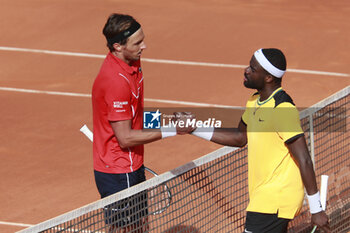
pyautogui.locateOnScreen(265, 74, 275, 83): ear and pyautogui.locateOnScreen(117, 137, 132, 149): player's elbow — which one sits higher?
pyautogui.locateOnScreen(265, 74, 275, 83): ear

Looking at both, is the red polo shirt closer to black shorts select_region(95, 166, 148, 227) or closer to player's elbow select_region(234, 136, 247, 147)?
black shorts select_region(95, 166, 148, 227)

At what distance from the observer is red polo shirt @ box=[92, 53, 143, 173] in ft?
20.7

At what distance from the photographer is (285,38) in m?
16.4

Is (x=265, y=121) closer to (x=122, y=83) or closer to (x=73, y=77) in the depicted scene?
(x=122, y=83)

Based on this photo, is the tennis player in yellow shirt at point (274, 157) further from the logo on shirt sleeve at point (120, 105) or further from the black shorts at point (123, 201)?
the logo on shirt sleeve at point (120, 105)

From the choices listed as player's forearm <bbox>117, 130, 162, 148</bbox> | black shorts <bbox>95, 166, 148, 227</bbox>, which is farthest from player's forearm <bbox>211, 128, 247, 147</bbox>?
black shorts <bbox>95, 166, 148, 227</bbox>

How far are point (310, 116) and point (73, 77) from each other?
26.7 ft

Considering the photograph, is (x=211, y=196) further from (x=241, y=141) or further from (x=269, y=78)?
(x=269, y=78)

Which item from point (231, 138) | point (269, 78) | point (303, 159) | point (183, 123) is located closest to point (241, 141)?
point (231, 138)

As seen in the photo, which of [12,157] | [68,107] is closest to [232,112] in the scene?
[68,107]

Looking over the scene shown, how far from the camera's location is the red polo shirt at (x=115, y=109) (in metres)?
6.32

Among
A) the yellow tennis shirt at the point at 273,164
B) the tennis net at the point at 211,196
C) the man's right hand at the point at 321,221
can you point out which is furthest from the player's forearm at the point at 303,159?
the tennis net at the point at 211,196

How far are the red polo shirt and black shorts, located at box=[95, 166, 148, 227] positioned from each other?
7 cm

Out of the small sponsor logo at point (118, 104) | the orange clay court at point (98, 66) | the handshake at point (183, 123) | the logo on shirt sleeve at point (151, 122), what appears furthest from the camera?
the orange clay court at point (98, 66)
